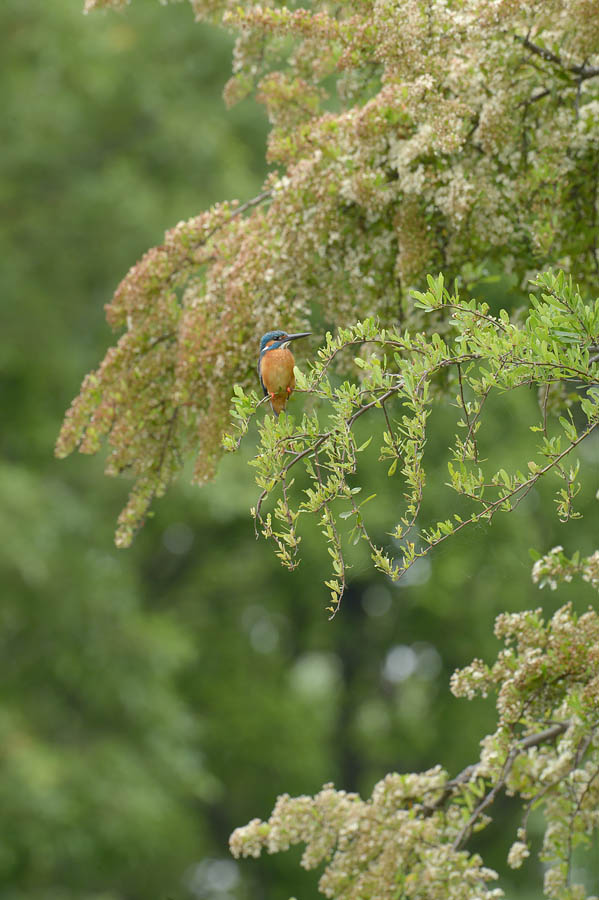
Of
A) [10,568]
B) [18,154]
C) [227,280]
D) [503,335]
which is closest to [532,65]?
[227,280]

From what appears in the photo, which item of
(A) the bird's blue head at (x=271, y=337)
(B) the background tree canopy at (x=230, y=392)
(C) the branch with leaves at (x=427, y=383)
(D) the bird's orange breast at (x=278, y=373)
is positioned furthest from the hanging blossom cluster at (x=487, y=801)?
(A) the bird's blue head at (x=271, y=337)

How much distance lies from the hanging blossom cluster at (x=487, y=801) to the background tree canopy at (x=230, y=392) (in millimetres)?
64

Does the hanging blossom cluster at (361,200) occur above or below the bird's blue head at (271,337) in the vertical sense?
above

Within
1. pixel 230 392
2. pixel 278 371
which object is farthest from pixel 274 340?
pixel 230 392

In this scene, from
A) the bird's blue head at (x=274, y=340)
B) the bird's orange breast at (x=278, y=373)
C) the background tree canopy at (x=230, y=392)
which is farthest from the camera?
the background tree canopy at (x=230, y=392)

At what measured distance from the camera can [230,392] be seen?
441 centimetres

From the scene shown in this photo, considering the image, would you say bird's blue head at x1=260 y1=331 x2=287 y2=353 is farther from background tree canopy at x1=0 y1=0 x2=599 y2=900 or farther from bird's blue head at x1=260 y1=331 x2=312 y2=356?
background tree canopy at x1=0 y1=0 x2=599 y2=900

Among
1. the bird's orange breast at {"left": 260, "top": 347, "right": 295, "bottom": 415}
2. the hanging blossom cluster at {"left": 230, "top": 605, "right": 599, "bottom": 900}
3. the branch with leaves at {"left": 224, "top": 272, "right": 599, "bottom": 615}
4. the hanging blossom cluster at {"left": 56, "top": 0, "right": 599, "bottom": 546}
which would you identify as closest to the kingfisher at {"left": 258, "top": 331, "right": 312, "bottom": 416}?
the bird's orange breast at {"left": 260, "top": 347, "right": 295, "bottom": 415}

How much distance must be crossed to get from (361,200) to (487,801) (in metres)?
2.21

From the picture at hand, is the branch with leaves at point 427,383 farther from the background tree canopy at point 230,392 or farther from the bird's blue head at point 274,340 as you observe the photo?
the bird's blue head at point 274,340

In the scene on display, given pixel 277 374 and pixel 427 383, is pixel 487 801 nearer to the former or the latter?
pixel 277 374

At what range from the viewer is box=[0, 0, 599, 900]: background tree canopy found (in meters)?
4.13

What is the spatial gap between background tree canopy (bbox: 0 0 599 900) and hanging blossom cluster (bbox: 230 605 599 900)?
0.06m

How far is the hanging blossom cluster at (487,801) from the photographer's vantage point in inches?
156
